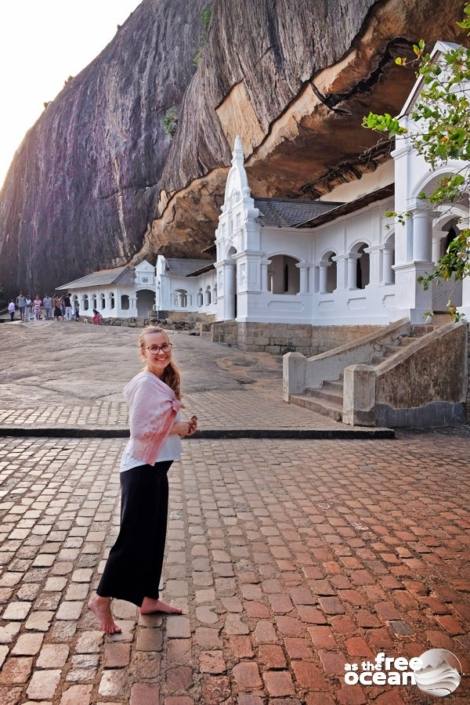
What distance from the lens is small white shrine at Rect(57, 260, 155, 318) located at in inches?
1699

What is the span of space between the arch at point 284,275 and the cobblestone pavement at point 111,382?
4.97m

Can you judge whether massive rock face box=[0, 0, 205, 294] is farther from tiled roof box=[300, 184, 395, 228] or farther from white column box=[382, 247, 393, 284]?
white column box=[382, 247, 393, 284]

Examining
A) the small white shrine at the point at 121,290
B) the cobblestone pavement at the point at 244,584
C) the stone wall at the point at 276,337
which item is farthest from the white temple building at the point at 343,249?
the small white shrine at the point at 121,290

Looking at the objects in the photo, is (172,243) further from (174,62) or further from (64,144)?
(64,144)

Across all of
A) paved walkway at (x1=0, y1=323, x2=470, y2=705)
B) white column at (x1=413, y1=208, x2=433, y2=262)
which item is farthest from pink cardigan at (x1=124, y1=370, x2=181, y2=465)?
white column at (x1=413, y1=208, x2=433, y2=262)

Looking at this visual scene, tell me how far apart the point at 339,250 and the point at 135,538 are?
18719 mm

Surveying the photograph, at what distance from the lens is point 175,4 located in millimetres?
38344

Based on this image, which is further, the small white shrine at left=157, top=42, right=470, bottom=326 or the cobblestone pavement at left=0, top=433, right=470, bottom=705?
the small white shrine at left=157, top=42, right=470, bottom=326

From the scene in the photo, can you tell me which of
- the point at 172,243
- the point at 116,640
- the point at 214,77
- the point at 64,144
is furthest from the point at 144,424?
the point at 64,144

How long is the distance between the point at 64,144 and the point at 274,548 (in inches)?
2089

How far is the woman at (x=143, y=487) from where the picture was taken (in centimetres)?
277

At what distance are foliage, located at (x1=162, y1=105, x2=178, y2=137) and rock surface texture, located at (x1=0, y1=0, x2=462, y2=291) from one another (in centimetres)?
20

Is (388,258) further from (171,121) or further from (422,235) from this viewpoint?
(171,121)

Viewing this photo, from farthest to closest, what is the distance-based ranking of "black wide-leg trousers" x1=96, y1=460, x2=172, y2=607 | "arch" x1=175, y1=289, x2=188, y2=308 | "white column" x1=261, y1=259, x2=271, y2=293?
"arch" x1=175, y1=289, x2=188, y2=308, "white column" x1=261, y1=259, x2=271, y2=293, "black wide-leg trousers" x1=96, y1=460, x2=172, y2=607
